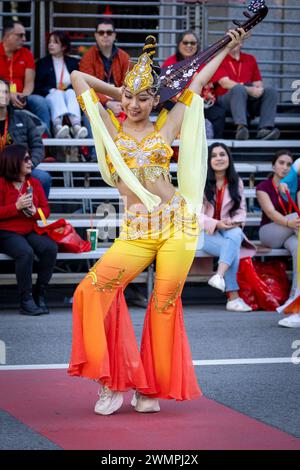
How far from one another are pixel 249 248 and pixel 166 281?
461cm

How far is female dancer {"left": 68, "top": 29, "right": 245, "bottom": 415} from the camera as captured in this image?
6434 mm

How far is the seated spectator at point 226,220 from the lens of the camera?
10.8m

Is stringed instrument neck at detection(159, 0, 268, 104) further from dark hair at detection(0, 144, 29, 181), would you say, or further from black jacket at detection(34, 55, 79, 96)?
black jacket at detection(34, 55, 79, 96)

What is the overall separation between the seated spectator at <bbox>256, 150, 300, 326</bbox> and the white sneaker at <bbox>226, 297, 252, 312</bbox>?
20.7 inches

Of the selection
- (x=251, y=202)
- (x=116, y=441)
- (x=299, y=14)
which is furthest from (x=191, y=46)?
(x=116, y=441)

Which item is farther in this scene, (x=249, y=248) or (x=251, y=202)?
(x=251, y=202)

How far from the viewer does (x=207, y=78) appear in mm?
6699

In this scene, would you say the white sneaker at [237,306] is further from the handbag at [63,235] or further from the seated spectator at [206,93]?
the seated spectator at [206,93]

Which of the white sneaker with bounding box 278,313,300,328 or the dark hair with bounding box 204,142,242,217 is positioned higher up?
the dark hair with bounding box 204,142,242,217

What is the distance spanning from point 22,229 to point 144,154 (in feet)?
13.3

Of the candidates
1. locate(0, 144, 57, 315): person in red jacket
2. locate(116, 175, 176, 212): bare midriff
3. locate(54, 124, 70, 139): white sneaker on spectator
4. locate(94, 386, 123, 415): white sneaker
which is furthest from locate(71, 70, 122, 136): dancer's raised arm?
locate(54, 124, 70, 139): white sneaker on spectator

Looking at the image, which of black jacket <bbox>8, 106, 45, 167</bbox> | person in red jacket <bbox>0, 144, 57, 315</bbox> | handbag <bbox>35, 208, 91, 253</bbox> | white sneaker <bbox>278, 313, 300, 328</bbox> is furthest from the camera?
black jacket <bbox>8, 106, 45, 167</bbox>

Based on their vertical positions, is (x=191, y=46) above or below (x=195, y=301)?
above

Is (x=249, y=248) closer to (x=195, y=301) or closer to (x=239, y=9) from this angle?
(x=195, y=301)
